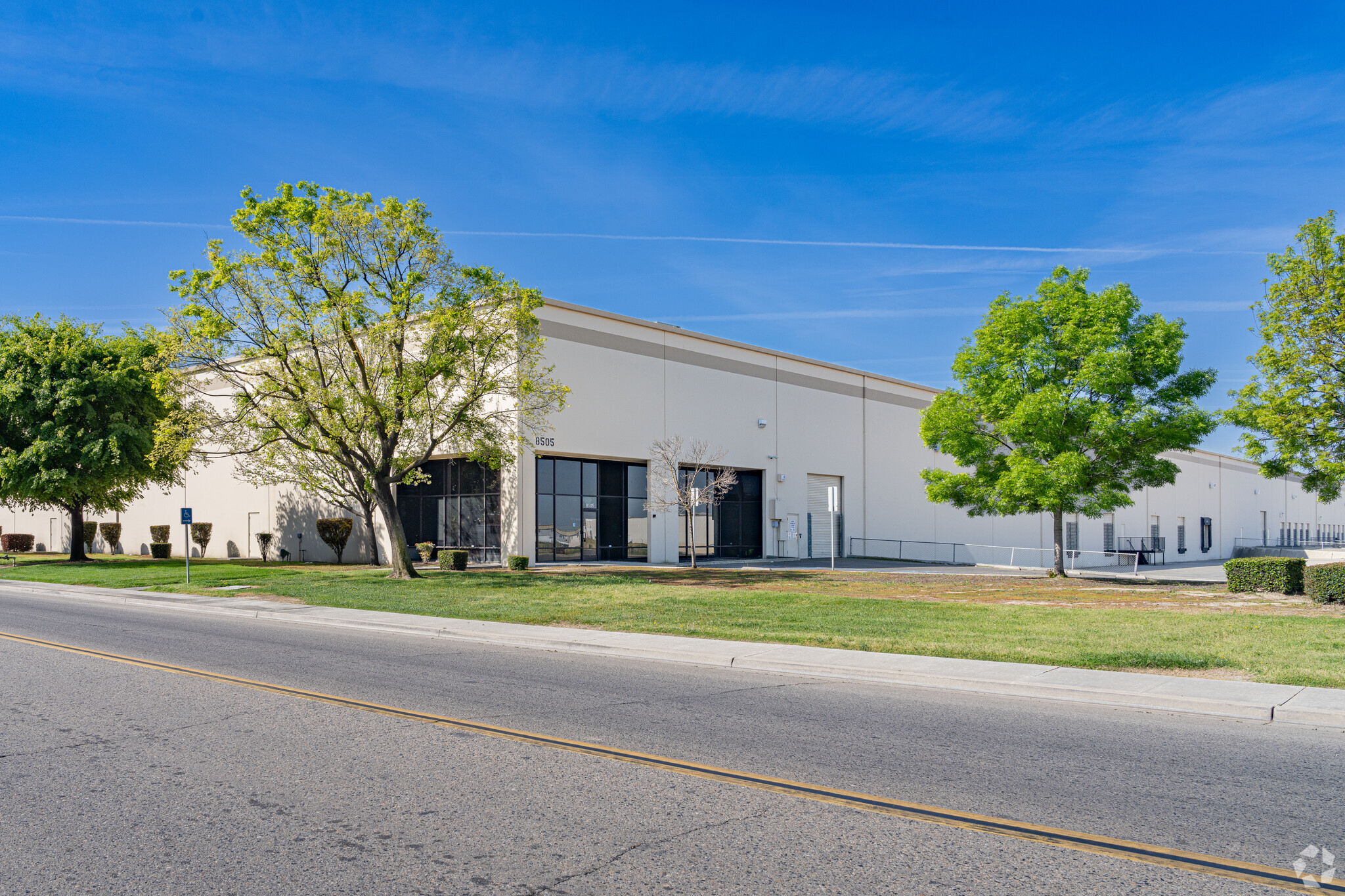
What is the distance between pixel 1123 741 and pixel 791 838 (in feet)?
13.4

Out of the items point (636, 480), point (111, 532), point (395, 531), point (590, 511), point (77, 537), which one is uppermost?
point (636, 480)

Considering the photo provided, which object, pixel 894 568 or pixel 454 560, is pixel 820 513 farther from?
pixel 454 560

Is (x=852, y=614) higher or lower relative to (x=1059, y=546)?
lower

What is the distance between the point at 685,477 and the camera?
38.2 metres

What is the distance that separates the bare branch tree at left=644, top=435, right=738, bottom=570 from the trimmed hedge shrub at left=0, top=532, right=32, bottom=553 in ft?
129

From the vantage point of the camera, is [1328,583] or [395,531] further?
[395,531]

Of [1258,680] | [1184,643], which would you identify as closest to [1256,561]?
[1184,643]

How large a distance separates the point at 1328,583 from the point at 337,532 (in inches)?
1306

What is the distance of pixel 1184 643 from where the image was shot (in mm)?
13031

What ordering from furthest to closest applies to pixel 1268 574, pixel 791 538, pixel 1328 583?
pixel 791 538, pixel 1268 574, pixel 1328 583

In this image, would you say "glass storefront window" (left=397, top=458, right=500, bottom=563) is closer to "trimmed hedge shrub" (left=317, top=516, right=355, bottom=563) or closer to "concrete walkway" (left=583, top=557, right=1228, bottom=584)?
"trimmed hedge shrub" (left=317, top=516, right=355, bottom=563)

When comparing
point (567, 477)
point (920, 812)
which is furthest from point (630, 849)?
point (567, 477)

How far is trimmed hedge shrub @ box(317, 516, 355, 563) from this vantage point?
38.5 m

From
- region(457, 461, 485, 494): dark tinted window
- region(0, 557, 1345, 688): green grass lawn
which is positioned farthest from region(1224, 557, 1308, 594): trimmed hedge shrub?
region(457, 461, 485, 494): dark tinted window
